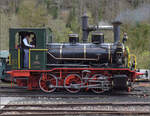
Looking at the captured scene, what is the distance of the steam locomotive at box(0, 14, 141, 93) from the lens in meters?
8.66

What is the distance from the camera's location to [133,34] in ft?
86.8

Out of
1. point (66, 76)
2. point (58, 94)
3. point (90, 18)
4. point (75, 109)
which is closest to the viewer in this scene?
point (75, 109)

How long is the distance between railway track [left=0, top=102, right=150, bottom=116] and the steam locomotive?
1.55 m

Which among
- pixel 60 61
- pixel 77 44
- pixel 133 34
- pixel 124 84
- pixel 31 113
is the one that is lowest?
pixel 31 113

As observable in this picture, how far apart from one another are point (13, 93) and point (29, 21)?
23.5 metres

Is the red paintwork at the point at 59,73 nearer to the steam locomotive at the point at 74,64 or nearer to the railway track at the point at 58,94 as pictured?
the steam locomotive at the point at 74,64

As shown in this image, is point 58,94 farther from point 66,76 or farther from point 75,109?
point 75,109

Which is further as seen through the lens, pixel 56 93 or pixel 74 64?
pixel 56 93

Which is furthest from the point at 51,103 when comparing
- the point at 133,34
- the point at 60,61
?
the point at 133,34

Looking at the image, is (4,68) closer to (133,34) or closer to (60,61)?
(60,61)

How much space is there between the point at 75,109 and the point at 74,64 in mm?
2574

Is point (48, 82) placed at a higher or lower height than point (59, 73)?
lower

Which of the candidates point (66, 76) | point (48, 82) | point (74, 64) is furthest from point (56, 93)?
point (74, 64)

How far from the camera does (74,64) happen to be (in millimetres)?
8852
